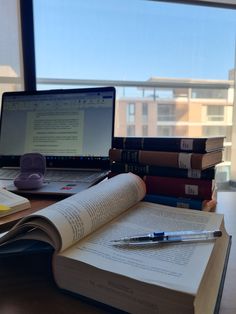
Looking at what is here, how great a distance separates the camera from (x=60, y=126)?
93 cm

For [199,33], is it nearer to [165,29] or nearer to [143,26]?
[165,29]

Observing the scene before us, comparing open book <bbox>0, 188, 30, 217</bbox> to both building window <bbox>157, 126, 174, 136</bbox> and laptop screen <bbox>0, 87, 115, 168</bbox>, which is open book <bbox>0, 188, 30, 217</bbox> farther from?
building window <bbox>157, 126, 174, 136</bbox>

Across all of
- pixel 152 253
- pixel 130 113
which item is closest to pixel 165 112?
pixel 130 113

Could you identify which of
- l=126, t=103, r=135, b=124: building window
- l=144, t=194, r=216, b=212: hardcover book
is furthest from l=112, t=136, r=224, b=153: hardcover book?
l=126, t=103, r=135, b=124: building window

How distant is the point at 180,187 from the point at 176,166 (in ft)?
0.16

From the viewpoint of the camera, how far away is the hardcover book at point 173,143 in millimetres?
569

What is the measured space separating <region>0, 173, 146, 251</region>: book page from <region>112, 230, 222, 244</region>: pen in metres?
0.06

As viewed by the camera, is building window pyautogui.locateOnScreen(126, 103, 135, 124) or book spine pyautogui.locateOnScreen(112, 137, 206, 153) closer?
book spine pyautogui.locateOnScreen(112, 137, 206, 153)

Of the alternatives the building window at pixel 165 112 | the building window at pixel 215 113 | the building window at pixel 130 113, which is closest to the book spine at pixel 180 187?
the building window at pixel 130 113

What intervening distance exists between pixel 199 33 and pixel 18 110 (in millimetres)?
1627

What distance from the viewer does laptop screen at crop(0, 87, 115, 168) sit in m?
0.89

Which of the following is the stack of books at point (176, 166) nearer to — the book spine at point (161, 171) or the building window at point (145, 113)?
the book spine at point (161, 171)

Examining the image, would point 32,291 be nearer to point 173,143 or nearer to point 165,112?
point 173,143

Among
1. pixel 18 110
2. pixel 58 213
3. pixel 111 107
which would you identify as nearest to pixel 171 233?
pixel 58 213
